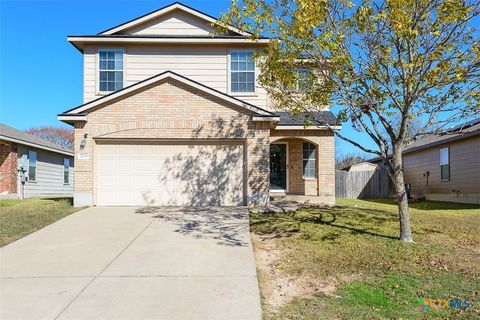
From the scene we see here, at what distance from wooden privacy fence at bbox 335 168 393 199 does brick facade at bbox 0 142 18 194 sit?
54.8 feet

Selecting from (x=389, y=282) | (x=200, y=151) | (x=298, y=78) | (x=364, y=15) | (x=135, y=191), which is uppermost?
(x=364, y=15)

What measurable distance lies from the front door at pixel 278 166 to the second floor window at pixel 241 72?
2.72 m

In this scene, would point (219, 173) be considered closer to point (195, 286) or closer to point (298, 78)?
point (298, 78)

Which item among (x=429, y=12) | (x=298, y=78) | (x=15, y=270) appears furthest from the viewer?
(x=298, y=78)

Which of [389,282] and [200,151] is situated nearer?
[389,282]

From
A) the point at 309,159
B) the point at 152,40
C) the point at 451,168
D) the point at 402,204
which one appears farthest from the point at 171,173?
the point at 451,168

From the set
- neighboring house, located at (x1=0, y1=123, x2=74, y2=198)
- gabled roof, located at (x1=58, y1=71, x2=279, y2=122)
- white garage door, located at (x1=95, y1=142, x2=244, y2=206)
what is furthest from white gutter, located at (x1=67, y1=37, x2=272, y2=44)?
neighboring house, located at (x1=0, y1=123, x2=74, y2=198)

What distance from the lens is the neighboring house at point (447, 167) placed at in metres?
17.9

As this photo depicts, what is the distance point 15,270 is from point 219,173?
24.7 feet

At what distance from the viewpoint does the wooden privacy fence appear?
80.1 feet

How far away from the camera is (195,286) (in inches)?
260

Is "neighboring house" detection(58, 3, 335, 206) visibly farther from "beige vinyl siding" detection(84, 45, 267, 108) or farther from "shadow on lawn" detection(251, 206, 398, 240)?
"beige vinyl siding" detection(84, 45, 267, 108)

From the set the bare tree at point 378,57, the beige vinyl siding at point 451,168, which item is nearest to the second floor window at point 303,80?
the bare tree at point 378,57

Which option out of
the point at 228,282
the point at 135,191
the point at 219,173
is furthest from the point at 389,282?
the point at 135,191
